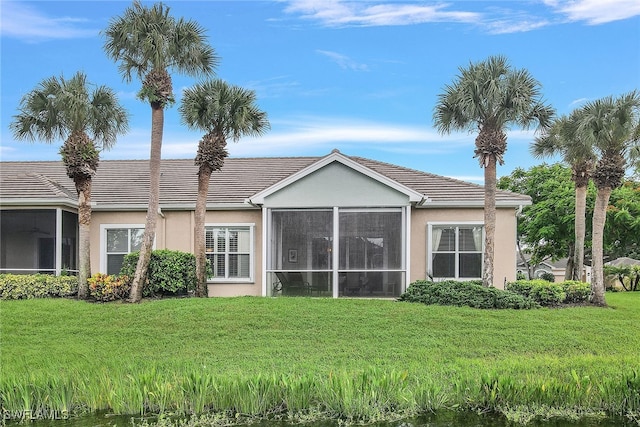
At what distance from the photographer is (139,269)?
16.3 metres

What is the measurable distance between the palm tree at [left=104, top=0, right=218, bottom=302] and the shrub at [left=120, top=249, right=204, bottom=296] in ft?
1.37

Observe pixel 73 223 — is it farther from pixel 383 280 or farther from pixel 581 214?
pixel 581 214

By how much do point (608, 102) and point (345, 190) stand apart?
837cm

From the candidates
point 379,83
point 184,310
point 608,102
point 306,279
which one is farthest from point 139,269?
point 608,102

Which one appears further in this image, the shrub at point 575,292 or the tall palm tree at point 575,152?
the tall palm tree at point 575,152

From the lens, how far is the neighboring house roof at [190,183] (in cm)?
1830

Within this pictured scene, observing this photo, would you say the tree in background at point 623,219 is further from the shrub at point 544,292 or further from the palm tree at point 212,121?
the palm tree at point 212,121

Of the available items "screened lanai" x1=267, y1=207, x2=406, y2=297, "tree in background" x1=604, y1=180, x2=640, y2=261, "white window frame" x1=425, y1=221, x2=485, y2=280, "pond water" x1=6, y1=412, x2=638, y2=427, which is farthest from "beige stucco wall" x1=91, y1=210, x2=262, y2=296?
"tree in background" x1=604, y1=180, x2=640, y2=261

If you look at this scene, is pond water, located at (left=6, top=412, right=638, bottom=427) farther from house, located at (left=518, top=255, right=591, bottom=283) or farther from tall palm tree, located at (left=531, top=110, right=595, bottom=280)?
house, located at (left=518, top=255, right=591, bottom=283)

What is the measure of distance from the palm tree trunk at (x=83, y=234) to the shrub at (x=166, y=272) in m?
1.11

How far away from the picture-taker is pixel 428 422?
7695mm

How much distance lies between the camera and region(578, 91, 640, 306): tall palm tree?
15.9m

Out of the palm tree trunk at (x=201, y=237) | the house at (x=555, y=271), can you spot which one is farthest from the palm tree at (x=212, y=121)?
the house at (x=555, y=271)

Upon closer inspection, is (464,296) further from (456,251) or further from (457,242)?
(457,242)
